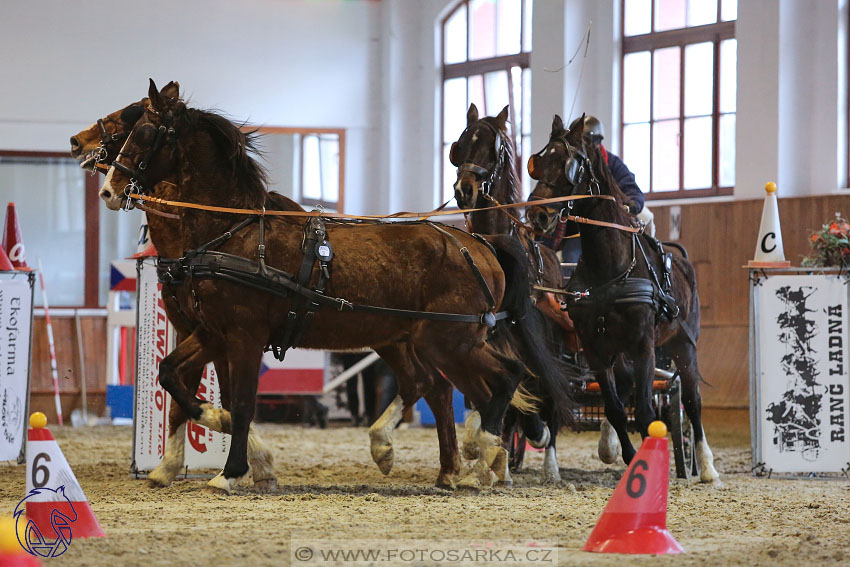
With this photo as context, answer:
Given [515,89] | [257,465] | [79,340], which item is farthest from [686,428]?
[79,340]

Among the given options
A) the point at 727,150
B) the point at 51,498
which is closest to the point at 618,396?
the point at 51,498

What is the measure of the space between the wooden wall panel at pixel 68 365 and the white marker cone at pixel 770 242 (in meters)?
8.03

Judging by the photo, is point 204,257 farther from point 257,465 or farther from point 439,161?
point 439,161

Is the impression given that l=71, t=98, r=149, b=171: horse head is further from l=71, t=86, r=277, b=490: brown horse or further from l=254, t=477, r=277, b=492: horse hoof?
l=254, t=477, r=277, b=492: horse hoof

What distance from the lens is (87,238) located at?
13133 mm

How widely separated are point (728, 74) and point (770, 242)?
443cm

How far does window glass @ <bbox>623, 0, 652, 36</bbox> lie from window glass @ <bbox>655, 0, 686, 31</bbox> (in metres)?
0.10

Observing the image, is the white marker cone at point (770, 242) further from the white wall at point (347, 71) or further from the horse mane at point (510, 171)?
the white wall at point (347, 71)

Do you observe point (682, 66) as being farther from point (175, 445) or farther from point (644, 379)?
point (175, 445)

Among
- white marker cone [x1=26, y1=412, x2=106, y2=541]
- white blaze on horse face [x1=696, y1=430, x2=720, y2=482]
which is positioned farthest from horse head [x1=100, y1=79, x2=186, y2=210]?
white blaze on horse face [x1=696, y1=430, x2=720, y2=482]

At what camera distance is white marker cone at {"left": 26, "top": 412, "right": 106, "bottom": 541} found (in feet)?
13.0

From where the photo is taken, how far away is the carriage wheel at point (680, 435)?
6.68 metres

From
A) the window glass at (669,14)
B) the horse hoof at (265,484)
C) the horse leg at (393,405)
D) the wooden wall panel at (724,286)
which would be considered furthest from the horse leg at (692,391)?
the window glass at (669,14)

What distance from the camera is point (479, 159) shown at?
6.23 meters
